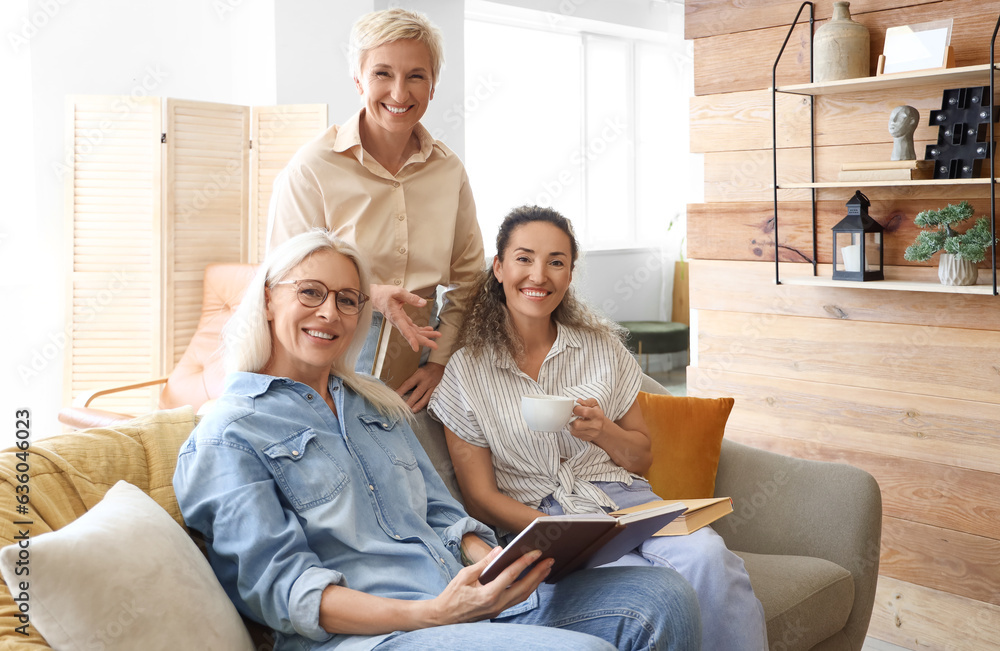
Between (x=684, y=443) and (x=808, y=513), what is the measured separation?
0.33m

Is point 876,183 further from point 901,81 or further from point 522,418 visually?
point 522,418

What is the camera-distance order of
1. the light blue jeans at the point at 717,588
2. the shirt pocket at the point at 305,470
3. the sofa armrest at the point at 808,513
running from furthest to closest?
the sofa armrest at the point at 808,513, the light blue jeans at the point at 717,588, the shirt pocket at the point at 305,470

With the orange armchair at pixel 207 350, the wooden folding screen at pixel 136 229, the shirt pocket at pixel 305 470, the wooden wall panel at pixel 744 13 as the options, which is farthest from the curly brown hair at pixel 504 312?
the wooden folding screen at pixel 136 229

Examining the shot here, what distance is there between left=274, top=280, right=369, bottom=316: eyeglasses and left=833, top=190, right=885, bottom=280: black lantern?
1.58m

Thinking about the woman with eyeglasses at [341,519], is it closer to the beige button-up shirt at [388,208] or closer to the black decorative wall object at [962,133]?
the beige button-up shirt at [388,208]

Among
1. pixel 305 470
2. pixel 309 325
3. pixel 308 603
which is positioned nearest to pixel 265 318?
pixel 309 325

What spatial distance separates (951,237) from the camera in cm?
234

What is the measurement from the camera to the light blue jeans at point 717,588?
1.67 m

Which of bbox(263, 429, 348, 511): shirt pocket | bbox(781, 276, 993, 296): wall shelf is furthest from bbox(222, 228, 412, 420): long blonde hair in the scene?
bbox(781, 276, 993, 296): wall shelf

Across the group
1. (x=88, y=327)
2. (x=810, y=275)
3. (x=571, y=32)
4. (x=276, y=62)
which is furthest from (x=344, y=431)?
(x=571, y=32)

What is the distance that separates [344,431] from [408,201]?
26.7 inches

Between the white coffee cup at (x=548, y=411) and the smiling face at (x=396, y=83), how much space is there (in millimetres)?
703

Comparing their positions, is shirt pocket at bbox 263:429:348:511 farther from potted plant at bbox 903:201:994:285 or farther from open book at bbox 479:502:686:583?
potted plant at bbox 903:201:994:285

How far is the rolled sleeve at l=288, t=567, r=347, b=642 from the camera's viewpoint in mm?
1270
